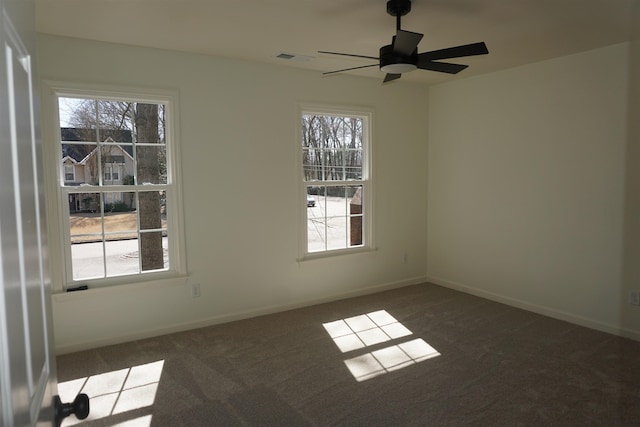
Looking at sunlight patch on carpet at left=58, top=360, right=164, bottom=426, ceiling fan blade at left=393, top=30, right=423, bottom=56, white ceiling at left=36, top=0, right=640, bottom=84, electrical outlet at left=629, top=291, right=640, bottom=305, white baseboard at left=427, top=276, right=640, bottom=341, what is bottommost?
sunlight patch on carpet at left=58, top=360, right=164, bottom=426

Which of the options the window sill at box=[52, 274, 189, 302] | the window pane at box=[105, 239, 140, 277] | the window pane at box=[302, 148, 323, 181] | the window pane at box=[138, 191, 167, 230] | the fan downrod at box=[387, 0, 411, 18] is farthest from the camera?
the window pane at box=[302, 148, 323, 181]

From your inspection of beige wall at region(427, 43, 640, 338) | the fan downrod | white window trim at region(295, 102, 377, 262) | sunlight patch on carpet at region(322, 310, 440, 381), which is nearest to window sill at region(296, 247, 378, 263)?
white window trim at region(295, 102, 377, 262)

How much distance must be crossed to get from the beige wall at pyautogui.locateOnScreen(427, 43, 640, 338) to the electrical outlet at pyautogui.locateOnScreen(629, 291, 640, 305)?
0.05 meters

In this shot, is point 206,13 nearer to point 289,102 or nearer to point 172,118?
point 172,118

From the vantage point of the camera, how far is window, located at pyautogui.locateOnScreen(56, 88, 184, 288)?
3.54 m

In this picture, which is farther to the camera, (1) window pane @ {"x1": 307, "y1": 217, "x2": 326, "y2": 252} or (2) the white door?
(1) window pane @ {"x1": 307, "y1": 217, "x2": 326, "y2": 252}

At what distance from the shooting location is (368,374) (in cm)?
315

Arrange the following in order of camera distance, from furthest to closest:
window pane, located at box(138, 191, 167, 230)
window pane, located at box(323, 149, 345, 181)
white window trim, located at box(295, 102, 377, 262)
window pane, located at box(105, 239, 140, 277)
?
window pane, located at box(323, 149, 345, 181) → white window trim, located at box(295, 102, 377, 262) → window pane, located at box(138, 191, 167, 230) → window pane, located at box(105, 239, 140, 277)

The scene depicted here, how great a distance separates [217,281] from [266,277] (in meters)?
0.53

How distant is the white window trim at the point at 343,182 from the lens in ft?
15.0

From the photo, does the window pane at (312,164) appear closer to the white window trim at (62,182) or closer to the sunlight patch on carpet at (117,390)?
the white window trim at (62,182)

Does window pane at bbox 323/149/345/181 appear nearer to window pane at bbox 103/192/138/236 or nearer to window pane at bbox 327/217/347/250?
window pane at bbox 327/217/347/250

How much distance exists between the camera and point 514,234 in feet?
15.2

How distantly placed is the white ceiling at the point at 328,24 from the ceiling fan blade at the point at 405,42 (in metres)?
0.33
